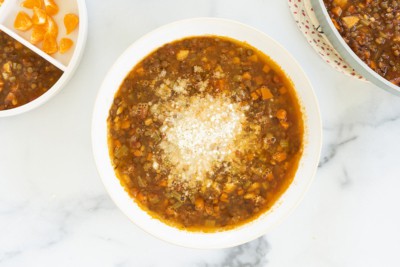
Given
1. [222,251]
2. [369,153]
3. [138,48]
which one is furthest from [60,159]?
[369,153]

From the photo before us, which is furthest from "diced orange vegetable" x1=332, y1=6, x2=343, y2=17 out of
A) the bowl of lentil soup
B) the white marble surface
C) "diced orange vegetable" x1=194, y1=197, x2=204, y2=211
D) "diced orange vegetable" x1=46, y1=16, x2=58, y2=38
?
"diced orange vegetable" x1=46, y1=16, x2=58, y2=38

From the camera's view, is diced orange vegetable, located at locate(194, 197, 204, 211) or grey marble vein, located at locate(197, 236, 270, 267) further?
grey marble vein, located at locate(197, 236, 270, 267)

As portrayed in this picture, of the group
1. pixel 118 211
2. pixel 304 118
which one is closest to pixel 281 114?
pixel 304 118

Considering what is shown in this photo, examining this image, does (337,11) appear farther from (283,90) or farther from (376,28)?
(283,90)

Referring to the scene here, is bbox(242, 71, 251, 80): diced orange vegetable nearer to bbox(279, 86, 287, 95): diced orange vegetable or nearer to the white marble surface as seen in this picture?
bbox(279, 86, 287, 95): diced orange vegetable

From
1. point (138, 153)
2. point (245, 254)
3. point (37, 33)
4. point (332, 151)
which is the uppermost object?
point (37, 33)

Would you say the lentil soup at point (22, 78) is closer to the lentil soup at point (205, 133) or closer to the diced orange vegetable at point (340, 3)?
the lentil soup at point (205, 133)
